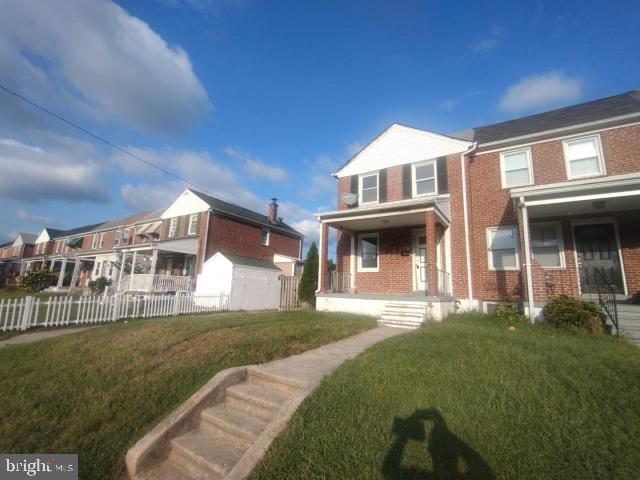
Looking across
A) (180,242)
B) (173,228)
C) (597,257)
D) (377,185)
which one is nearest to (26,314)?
(180,242)

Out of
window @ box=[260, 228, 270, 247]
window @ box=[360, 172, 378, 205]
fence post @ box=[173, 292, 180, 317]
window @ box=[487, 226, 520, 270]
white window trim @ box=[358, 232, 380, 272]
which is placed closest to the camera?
window @ box=[487, 226, 520, 270]

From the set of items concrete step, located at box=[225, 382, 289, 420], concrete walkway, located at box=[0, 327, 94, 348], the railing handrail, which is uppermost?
the railing handrail

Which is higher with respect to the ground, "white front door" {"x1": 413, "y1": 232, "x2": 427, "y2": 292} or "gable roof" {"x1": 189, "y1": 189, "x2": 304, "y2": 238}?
"gable roof" {"x1": 189, "y1": 189, "x2": 304, "y2": 238}

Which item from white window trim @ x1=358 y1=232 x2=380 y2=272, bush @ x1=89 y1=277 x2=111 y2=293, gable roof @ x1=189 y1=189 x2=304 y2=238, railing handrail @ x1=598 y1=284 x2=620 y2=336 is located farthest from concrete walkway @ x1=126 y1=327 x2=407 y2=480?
bush @ x1=89 y1=277 x2=111 y2=293

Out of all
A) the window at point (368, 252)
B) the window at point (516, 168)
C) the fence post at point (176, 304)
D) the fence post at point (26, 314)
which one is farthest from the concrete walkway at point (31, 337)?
the window at point (516, 168)

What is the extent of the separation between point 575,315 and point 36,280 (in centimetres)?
3664

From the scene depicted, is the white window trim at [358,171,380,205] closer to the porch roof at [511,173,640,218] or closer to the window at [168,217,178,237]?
the porch roof at [511,173,640,218]

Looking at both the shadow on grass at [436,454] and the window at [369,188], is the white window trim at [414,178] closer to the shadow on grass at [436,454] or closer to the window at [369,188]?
the window at [369,188]

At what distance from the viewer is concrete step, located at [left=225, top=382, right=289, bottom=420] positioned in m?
3.75

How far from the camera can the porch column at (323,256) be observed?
458 inches

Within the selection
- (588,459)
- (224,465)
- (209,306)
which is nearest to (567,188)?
(588,459)

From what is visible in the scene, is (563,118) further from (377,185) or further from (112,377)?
(112,377)

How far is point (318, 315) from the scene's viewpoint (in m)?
9.88

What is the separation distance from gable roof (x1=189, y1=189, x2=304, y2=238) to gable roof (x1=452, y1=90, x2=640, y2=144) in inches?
633
